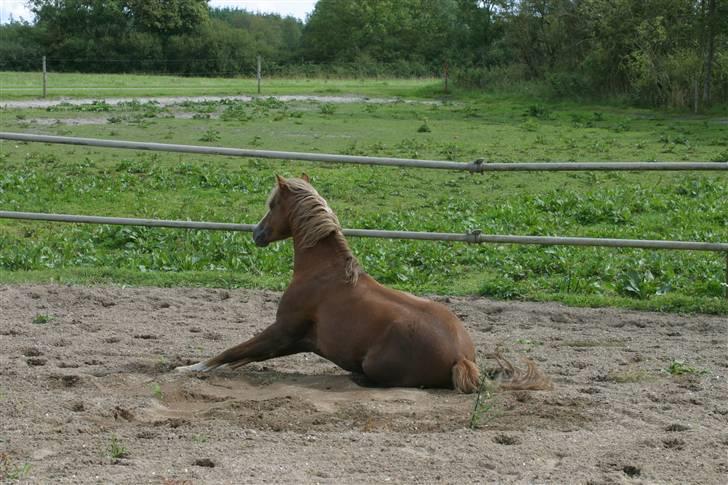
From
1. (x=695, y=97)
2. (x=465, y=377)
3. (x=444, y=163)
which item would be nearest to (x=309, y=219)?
(x=465, y=377)

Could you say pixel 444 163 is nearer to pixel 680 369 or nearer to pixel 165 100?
pixel 680 369

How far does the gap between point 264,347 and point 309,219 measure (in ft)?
2.77

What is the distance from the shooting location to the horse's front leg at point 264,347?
5.98 metres

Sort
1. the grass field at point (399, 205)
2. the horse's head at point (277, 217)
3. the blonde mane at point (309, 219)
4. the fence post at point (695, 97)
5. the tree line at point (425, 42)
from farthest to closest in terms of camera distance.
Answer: the tree line at point (425, 42) < the fence post at point (695, 97) < the grass field at point (399, 205) < the horse's head at point (277, 217) < the blonde mane at point (309, 219)

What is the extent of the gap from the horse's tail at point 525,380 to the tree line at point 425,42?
22812 millimetres

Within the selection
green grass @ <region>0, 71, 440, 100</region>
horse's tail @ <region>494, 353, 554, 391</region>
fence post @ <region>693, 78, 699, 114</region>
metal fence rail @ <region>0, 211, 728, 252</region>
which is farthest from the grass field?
green grass @ <region>0, 71, 440, 100</region>

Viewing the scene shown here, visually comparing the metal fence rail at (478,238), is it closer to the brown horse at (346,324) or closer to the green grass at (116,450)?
the brown horse at (346,324)

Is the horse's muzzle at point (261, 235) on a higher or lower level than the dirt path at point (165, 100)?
lower

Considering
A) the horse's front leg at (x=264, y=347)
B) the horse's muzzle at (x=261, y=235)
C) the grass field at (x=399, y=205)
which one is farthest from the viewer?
the grass field at (x=399, y=205)

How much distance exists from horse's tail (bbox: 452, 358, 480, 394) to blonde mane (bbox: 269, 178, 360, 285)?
0.95 m

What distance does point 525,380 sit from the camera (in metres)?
5.67

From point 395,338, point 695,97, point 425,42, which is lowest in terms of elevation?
point 395,338

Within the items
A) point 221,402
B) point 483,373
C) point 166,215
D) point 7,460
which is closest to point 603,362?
point 483,373

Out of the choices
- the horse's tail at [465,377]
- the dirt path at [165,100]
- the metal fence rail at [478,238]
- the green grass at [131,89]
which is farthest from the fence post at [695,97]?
Result: the horse's tail at [465,377]
